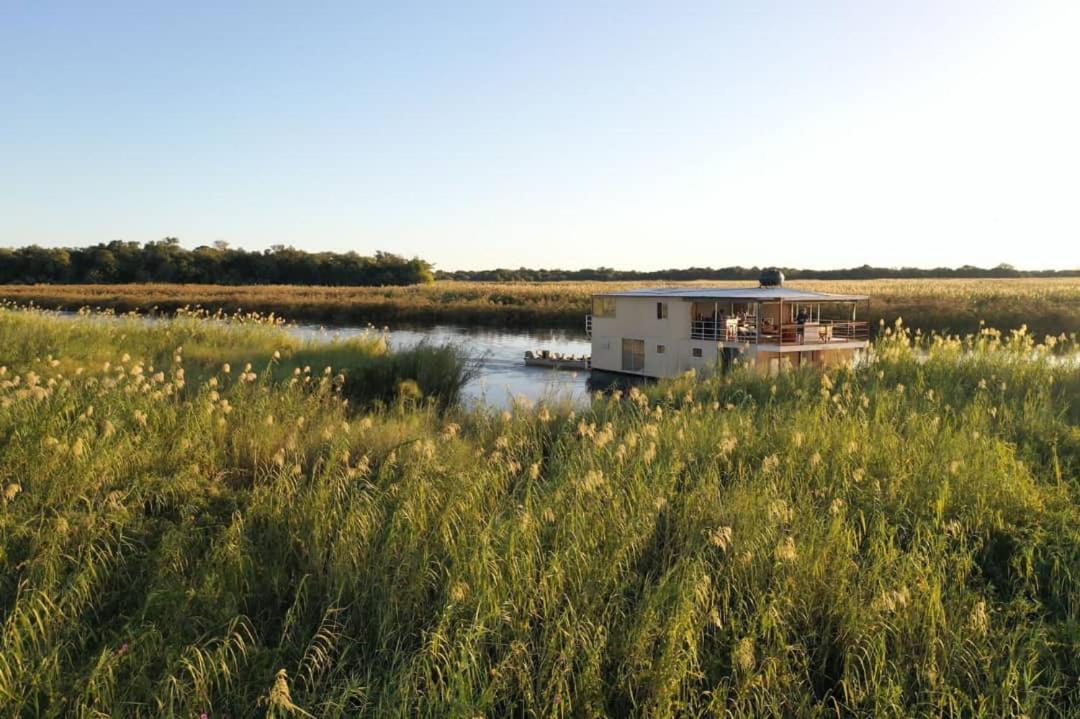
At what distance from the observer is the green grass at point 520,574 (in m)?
4.69

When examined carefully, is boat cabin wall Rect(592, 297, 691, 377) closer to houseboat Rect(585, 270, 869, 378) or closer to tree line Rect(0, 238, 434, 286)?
houseboat Rect(585, 270, 869, 378)

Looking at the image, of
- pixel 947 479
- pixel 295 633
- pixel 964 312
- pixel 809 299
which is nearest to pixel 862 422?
pixel 947 479

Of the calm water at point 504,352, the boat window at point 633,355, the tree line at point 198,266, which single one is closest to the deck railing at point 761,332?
the boat window at point 633,355

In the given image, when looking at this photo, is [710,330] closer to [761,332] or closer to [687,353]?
[687,353]

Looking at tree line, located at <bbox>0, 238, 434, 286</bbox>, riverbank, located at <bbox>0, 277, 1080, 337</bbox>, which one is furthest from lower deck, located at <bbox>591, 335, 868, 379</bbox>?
tree line, located at <bbox>0, 238, 434, 286</bbox>

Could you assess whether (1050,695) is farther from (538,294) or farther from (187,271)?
(187,271)

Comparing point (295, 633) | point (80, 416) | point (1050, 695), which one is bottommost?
point (1050, 695)

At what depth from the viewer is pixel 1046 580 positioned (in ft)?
21.1

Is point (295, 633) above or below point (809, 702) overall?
above

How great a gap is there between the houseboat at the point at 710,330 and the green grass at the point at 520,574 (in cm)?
1939

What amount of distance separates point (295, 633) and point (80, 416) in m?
4.14

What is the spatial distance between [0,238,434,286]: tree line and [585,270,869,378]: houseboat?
85.7 metres

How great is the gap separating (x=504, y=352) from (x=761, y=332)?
53.7ft

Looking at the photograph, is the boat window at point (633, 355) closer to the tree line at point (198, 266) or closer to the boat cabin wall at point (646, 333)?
the boat cabin wall at point (646, 333)
